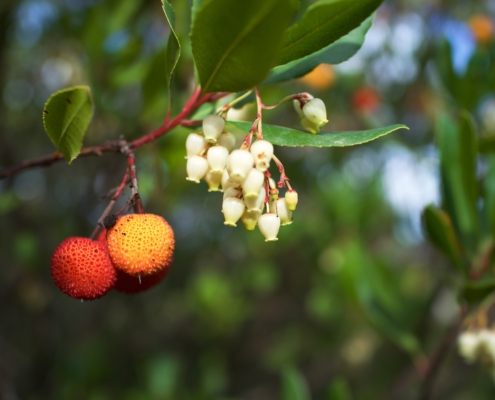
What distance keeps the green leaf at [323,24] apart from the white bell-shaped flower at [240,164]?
195 mm

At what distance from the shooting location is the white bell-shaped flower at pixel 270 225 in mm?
897

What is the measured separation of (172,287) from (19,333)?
1.51m

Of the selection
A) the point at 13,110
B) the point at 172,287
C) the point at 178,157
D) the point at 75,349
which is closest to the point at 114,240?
the point at 178,157

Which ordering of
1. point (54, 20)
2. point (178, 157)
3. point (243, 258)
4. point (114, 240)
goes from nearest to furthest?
point (114, 240)
point (178, 157)
point (54, 20)
point (243, 258)

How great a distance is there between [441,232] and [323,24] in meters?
0.88

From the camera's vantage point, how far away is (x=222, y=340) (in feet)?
14.4

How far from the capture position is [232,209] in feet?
2.89

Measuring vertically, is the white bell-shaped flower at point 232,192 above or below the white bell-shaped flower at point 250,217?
above

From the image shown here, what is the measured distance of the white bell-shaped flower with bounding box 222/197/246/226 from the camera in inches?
34.5

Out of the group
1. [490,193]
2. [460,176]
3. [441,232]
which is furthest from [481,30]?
[441,232]

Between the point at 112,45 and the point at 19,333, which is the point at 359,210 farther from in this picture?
the point at 19,333

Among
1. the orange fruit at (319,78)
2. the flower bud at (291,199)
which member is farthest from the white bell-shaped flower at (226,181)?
the orange fruit at (319,78)

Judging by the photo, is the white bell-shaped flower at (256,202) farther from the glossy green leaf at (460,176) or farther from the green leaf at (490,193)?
the green leaf at (490,193)

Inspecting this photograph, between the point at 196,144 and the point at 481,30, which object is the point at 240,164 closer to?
the point at 196,144
